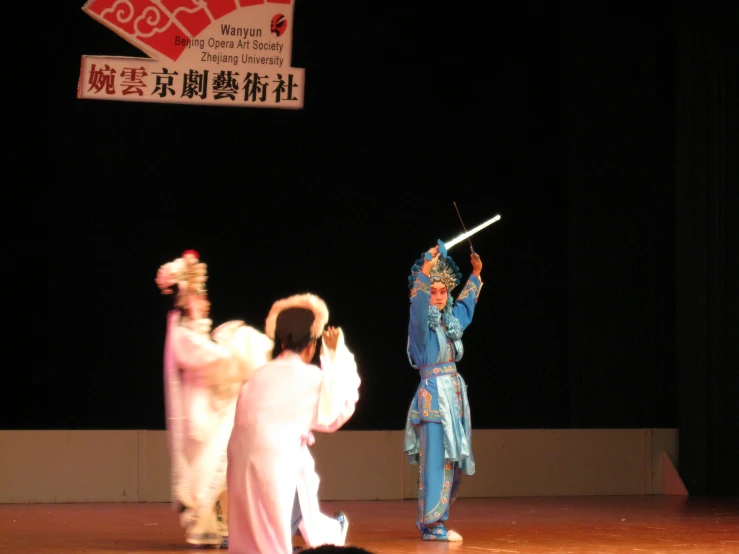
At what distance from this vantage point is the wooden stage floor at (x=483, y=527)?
543 cm

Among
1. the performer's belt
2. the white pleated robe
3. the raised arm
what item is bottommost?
the white pleated robe

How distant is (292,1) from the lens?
802cm

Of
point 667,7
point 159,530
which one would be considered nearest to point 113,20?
point 159,530

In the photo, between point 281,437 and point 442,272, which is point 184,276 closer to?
point 442,272

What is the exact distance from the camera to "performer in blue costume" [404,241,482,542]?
5730 mm

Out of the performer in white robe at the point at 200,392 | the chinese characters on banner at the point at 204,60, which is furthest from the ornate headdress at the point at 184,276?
the chinese characters on banner at the point at 204,60

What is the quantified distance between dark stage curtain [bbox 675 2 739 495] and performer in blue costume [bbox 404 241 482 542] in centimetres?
381

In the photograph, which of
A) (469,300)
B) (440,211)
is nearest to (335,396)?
(469,300)

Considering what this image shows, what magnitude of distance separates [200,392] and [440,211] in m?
3.84

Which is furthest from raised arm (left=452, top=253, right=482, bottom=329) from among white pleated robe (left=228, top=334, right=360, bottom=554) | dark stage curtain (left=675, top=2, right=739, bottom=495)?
dark stage curtain (left=675, top=2, right=739, bottom=495)

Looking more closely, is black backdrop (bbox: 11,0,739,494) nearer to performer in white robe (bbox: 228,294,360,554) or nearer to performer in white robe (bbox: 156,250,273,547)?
performer in white robe (bbox: 156,250,273,547)

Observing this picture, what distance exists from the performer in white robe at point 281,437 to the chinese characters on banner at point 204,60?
177 inches

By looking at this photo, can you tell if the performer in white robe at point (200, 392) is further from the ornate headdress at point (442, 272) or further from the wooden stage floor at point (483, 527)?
the ornate headdress at point (442, 272)

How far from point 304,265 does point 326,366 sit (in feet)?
16.8
